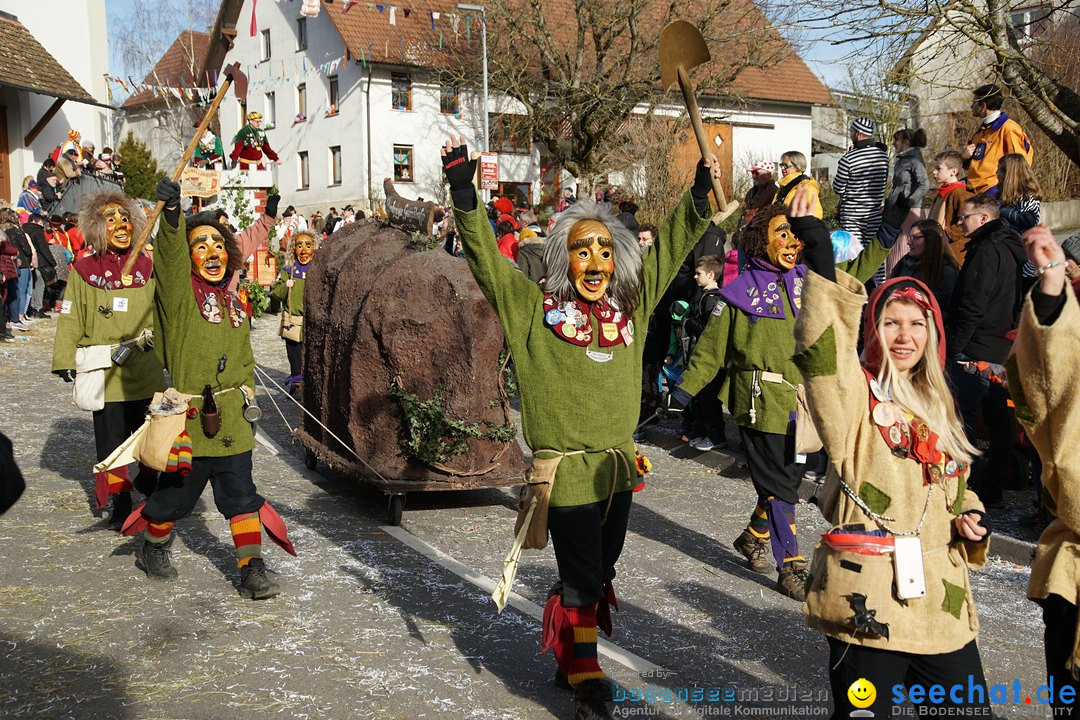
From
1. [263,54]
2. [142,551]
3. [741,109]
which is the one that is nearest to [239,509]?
[142,551]

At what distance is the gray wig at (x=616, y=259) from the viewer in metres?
4.39

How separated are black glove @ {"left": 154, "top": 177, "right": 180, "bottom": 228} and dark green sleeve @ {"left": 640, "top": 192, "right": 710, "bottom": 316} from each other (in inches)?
94.7

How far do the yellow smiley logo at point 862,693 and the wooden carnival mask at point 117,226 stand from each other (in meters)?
5.61

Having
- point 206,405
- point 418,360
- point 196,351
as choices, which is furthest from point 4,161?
point 206,405

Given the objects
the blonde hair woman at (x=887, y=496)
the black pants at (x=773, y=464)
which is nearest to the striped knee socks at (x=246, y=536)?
the black pants at (x=773, y=464)

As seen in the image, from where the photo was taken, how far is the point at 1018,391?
10.2 feet

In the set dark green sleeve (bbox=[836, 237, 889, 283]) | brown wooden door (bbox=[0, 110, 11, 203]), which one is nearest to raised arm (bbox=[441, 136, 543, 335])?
dark green sleeve (bbox=[836, 237, 889, 283])

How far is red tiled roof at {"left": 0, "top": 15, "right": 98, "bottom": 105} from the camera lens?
2314 cm

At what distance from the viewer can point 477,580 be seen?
5.96 metres

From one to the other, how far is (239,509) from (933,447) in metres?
3.76

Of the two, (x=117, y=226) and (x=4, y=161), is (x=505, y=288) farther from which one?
(x=4, y=161)

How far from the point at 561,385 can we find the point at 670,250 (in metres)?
0.79

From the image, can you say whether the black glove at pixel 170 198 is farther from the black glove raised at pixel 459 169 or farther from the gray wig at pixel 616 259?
the gray wig at pixel 616 259

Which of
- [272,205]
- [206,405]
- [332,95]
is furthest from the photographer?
[332,95]
